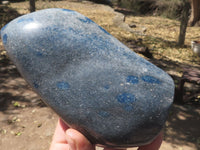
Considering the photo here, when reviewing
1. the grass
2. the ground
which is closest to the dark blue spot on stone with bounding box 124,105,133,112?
the ground

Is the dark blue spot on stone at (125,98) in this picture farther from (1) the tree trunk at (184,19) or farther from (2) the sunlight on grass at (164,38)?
(1) the tree trunk at (184,19)

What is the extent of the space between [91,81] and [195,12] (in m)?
12.5

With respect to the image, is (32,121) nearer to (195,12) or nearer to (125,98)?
(125,98)

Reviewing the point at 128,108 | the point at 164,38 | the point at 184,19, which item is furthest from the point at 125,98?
the point at 164,38

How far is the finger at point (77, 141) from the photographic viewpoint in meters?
1.32

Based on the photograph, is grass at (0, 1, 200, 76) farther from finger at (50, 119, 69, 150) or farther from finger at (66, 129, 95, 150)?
finger at (66, 129, 95, 150)

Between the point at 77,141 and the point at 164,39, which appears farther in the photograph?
the point at 164,39

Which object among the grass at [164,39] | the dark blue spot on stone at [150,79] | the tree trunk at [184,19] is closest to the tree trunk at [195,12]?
the grass at [164,39]

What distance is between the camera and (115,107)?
1.30 metres

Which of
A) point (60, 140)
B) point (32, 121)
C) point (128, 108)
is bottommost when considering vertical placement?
point (32, 121)

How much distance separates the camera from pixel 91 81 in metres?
1.33

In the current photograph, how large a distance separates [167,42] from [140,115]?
796 cm

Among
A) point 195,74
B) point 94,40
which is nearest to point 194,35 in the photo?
point 195,74

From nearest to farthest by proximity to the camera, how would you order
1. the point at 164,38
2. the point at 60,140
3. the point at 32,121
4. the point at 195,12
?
1. the point at 60,140
2. the point at 32,121
3. the point at 164,38
4. the point at 195,12
